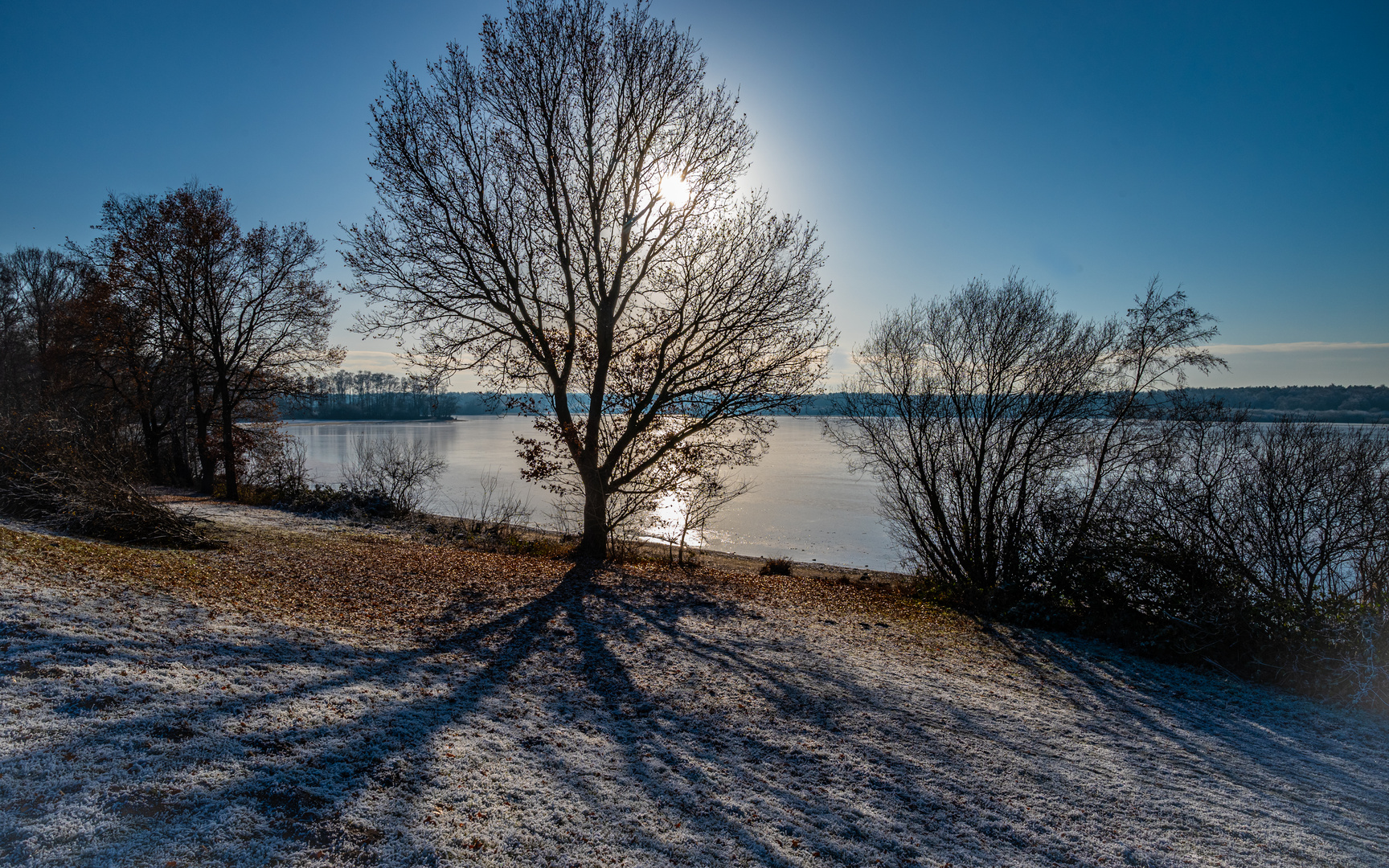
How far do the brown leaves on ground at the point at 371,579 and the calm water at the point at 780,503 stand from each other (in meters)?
7.65

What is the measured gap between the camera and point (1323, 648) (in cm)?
758

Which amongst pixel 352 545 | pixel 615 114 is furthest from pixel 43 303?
pixel 615 114

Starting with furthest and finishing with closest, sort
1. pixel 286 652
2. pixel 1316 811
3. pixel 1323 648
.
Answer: pixel 1323 648
pixel 286 652
pixel 1316 811

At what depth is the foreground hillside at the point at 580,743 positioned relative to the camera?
3.07m

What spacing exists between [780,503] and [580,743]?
25.5 metres

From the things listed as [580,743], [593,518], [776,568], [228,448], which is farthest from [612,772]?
[228,448]

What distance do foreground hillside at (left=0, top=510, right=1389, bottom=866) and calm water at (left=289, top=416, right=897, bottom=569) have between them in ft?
40.1

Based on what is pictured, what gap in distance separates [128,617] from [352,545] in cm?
675

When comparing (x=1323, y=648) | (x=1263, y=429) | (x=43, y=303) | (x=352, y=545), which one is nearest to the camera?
(x=1323, y=648)

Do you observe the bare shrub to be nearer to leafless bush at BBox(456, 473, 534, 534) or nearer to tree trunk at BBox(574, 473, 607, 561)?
tree trunk at BBox(574, 473, 607, 561)

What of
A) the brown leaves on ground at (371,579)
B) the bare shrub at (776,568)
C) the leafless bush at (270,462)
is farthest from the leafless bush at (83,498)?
the leafless bush at (270,462)

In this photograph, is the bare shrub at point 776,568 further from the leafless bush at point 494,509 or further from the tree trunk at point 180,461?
the tree trunk at point 180,461

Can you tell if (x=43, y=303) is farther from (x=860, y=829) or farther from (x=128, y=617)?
(x=860, y=829)

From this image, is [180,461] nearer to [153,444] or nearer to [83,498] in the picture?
[153,444]
